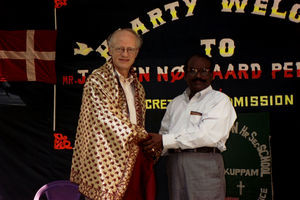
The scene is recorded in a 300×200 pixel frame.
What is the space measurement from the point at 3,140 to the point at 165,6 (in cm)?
237

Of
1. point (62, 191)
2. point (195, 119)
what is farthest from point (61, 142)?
point (195, 119)

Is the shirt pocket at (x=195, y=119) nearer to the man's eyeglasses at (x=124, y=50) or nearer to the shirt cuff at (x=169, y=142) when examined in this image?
the shirt cuff at (x=169, y=142)

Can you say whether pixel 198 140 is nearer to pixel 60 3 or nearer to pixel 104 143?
pixel 104 143

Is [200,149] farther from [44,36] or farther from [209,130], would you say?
[44,36]

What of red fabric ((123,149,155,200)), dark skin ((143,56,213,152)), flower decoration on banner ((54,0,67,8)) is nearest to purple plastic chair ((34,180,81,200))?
red fabric ((123,149,155,200))

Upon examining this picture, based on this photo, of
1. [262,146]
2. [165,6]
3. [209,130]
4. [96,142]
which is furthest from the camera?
[165,6]

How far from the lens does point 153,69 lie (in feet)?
11.4

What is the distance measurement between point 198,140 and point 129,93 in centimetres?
59

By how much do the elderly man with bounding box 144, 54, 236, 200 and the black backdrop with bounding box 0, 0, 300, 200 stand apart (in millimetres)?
852

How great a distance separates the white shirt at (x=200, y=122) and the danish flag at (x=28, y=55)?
1.78 metres

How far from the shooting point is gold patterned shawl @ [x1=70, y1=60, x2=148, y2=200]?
208 centimetres

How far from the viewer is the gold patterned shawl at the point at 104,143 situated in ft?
6.84

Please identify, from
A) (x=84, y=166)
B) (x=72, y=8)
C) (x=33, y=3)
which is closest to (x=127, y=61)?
(x=84, y=166)

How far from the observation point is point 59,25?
373 centimetres
